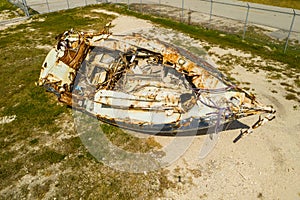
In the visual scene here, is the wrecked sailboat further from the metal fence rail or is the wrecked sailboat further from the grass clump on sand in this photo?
the metal fence rail

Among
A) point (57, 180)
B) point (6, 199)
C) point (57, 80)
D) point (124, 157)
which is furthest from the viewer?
point (57, 80)

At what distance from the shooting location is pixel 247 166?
718cm

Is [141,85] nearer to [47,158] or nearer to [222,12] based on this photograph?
[47,158]

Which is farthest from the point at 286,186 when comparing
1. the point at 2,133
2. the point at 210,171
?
the point at 2,133

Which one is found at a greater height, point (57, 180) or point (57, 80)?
point (57, 80)

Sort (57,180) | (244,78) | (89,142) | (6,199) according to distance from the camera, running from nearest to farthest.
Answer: (6,199), (57,180), (89,142), (244,78)

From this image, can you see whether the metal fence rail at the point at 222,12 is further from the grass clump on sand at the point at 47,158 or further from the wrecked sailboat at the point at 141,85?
the grass clump on sand at the point at 47,158

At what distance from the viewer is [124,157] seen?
754 centimetres

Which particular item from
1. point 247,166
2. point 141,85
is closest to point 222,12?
point 141,85

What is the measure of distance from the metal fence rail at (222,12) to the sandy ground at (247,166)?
774cm

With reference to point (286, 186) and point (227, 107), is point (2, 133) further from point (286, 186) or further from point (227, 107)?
point (286, 186)

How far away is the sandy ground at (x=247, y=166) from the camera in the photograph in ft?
21.3

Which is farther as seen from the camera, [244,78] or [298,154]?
[244,78]

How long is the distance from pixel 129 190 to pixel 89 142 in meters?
2.30
